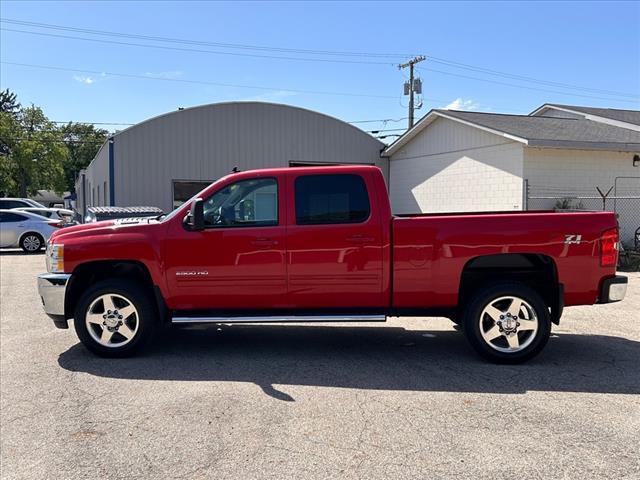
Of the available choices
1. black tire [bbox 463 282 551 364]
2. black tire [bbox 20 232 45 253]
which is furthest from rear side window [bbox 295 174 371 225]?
black tire [bbox 20 232 45 253]

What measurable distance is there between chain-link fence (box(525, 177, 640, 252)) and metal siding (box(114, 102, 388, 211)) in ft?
27.3

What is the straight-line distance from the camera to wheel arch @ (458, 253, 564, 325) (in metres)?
5.65

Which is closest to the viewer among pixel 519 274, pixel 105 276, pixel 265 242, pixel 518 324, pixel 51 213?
pixel 518 324

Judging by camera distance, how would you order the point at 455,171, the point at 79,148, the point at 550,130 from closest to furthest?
the point at 550,130 < the point at 455,171 < the point at 79,148

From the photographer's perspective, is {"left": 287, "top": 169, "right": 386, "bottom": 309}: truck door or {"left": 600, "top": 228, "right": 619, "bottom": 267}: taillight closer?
{"left": 600, "top": 228, "right": 619, "bottom": 267}: taillight

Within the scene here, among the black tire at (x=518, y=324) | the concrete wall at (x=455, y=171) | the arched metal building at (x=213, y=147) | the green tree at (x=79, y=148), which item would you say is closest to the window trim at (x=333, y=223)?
the black tire at (x=518, y=324)

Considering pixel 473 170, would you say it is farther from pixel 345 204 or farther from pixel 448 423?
pixel 448 423

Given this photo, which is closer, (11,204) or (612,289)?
(612,289)

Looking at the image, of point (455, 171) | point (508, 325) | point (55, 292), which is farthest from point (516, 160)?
point (55, 292)

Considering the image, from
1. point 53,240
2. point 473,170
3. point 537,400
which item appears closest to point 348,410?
point 537,400

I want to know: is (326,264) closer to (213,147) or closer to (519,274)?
(519,274)

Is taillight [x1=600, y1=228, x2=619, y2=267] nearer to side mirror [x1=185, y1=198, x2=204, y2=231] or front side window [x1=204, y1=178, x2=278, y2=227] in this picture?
front side window [x1=204, y1=178, x2=278, y2=227]

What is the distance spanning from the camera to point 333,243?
18.6 ft

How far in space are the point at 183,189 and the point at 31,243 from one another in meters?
5.38
